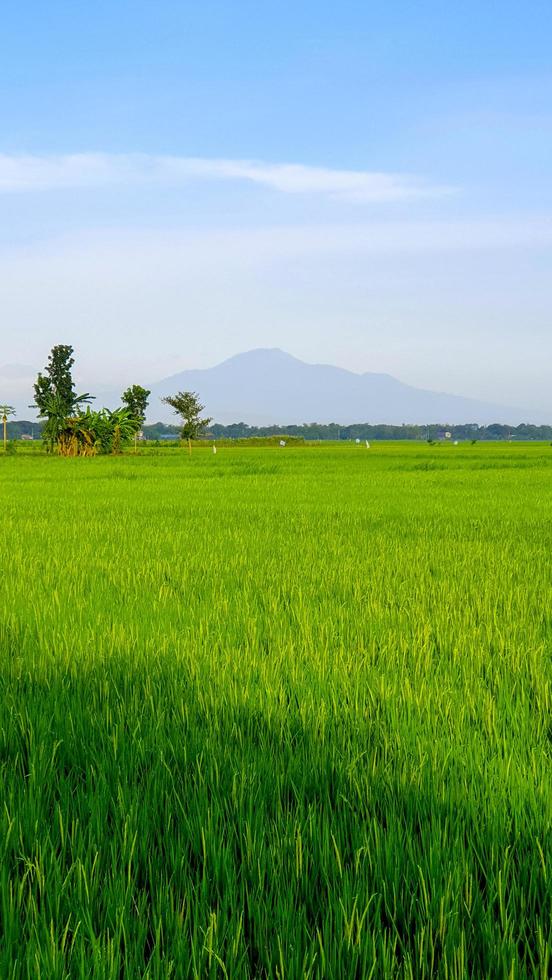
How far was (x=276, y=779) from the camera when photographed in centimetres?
189

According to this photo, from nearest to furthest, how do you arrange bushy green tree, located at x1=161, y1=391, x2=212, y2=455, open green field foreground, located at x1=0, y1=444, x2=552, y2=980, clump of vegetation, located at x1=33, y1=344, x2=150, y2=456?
open green field foreground, located at x1=0, y1=444, x2=552, y2=980 < clump of vegetation, located at x1=33, y1=344, x2=150, y2=456 < bushy green tree, located at x1=161, y1=391, x2=212, y2=455

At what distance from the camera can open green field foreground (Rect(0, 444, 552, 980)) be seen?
1290mm

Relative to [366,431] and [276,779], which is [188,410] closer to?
[276,779]

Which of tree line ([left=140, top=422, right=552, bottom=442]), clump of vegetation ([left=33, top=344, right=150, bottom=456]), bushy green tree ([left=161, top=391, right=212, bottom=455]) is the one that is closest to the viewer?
clump of vegetation ([left=33, top=344, right=150, bottom=456])

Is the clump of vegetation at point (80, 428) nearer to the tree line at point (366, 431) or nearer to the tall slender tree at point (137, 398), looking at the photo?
the tall slender tree at point (137, 398)

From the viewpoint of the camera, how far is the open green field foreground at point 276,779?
50.8 inches

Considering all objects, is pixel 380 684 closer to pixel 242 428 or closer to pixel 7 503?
pixel 7 503

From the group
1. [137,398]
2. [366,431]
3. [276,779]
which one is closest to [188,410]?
[137,398]

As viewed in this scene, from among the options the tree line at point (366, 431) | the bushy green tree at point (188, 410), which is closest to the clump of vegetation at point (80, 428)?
the bushy green tree at point (188, 410)

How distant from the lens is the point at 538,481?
54.5ft

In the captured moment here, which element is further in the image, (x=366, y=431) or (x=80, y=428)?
(x=366, y=431)

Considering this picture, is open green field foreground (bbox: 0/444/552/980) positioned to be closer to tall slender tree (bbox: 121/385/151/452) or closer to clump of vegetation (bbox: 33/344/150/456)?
clump of vegetation (bbox: 33/344/150/456)

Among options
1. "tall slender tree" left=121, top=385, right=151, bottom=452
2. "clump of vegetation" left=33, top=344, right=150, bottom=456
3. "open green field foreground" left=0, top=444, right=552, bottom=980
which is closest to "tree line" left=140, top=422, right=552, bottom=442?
"tall slender tree" left=121, top=385, right=151, bottom=452

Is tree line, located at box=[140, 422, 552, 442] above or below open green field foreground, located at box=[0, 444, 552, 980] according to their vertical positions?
above
